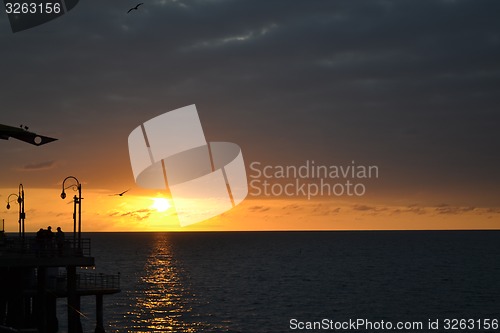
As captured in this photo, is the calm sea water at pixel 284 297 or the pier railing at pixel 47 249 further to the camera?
the calm sea water at pixel 284 297

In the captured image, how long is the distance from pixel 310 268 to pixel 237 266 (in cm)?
2048

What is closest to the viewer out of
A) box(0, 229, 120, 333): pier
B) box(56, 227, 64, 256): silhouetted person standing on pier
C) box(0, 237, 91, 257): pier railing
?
box(0, 229, 120, 333): pier

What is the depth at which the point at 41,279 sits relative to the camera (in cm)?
4725

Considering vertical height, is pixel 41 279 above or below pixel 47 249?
below

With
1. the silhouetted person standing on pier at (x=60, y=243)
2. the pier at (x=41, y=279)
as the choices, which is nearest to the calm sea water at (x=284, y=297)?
the pier at (x=41, y=279)

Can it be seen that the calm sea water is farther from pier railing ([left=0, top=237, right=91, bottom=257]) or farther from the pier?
pier railing ([left=0, top=237, right=91, bottom=257])

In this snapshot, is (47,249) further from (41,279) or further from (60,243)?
(41,279)

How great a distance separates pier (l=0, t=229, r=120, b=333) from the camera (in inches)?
1678

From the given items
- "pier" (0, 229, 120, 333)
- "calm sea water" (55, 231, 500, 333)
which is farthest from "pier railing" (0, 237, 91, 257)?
"calm sea water" (55, 231, 500, 333)

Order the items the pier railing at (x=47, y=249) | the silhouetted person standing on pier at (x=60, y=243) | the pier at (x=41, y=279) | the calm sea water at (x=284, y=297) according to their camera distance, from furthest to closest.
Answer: the calm sea water at (x=284, y=297)
the silhouetted person standing on pier at (x=60, y=243)
the pier railing at (x=47, y=249)
the pier at (x=41, y=279)

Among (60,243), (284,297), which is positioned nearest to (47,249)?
(60,243)

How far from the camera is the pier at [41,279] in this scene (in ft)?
140

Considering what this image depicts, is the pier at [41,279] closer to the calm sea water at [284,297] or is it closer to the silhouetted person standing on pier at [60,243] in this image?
the silhouetted person standing on pier at [60,243]

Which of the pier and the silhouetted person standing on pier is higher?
the silhouetted person standing on pier
